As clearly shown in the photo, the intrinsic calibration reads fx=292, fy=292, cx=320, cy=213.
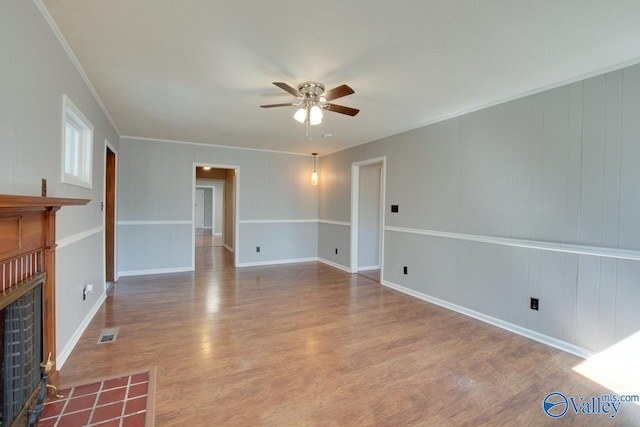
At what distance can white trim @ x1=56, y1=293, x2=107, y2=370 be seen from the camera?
2.26 metres

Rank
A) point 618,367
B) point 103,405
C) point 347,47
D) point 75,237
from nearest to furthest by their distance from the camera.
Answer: point 103,405 → point 347,47 → point 618,367 → point 75,237

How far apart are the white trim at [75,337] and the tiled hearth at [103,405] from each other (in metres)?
0.39

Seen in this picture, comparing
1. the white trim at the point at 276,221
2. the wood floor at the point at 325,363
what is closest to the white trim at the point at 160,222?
the white trim at the point at 276,221

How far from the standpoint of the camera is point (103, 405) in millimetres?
1856

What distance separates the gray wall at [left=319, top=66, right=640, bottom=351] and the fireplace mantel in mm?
3728

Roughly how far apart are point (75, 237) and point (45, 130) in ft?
3.60

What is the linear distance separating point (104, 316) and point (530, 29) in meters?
4.63

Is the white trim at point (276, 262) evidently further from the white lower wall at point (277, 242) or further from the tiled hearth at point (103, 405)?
the tiled hearth at point (103, 405)

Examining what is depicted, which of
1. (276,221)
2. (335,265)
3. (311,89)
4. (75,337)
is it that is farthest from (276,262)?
(311,89)

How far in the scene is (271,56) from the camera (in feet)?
7.38

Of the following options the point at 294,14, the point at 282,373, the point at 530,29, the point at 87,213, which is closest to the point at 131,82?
the point at 87,213

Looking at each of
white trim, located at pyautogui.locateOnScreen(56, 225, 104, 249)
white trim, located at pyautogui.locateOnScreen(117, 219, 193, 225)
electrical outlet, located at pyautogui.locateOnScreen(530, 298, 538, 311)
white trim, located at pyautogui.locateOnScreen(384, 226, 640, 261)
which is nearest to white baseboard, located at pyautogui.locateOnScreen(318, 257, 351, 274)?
white trim, located at pyautogui.locateOnScreen(384, 226, 640, 261)

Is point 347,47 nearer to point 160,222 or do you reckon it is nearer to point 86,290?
point 86,290

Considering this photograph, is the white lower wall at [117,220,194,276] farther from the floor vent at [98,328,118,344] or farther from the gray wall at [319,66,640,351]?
the gray wall at [319,66,640,351]
